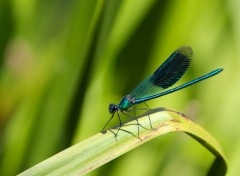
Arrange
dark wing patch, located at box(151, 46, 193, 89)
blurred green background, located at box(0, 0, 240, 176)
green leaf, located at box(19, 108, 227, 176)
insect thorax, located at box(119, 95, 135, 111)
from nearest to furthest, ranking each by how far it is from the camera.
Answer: green leaf, located at box(19, 108, 227, 176)
blurred green background, located at box(0, 0, 240, 176)
dark wing patch, located at box(151, 46, 193, 89)
insect thorax, located at box(119, 95, 135, 111)

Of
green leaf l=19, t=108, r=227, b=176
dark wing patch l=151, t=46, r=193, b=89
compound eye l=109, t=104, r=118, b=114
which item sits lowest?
compound eye l=109, t=104, r=118, b=114

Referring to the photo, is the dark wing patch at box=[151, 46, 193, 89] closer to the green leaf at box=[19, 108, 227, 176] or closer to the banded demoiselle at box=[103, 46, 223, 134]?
the banded demoiselle at box=[103, 46, 223, 134]

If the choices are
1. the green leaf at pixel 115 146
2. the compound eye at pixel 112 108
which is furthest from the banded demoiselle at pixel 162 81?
the green leaf at pixel 115 146

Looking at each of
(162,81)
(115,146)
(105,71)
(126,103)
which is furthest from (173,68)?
(115,146)

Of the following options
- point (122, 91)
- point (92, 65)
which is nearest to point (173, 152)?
point (122, 91)

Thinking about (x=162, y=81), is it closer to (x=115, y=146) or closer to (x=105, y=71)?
(x=105, y=71)

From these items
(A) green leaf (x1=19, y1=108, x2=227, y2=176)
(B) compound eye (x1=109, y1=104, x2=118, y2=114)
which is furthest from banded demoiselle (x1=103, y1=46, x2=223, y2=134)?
(A) green leaf (x1=19, y1=108, x2=227, y2=176)

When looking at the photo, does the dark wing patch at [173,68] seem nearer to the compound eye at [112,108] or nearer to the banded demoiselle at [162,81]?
the banded demoiselle at [162,81]

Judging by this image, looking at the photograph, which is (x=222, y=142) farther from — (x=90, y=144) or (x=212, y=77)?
(x=90, y=144)
